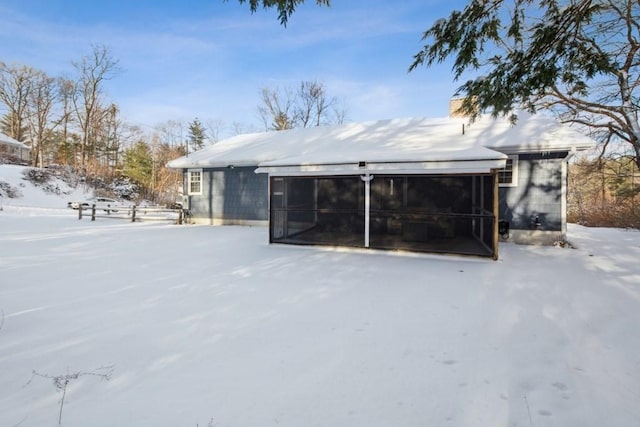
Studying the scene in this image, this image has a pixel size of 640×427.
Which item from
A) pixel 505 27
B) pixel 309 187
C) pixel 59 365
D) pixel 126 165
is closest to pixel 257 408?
pixel 59 365

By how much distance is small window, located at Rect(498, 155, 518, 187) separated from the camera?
30.1ft

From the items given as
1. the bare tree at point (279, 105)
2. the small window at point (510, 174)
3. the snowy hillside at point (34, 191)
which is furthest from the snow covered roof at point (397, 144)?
the snowy hillside at point (34, 191)

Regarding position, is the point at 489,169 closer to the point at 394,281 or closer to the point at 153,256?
the point at 394,281

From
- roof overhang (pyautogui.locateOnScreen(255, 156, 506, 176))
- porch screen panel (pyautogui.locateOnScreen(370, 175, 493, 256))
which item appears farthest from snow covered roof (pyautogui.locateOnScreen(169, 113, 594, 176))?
porch screen panel (pyautogui.locateOnScreen(370, 175, 493, 256))

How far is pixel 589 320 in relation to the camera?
11.9 feet

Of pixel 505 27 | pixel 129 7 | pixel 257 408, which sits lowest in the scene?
pixel 257 408

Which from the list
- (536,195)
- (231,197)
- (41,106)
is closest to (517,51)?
(536,195)

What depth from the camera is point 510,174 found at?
934cm

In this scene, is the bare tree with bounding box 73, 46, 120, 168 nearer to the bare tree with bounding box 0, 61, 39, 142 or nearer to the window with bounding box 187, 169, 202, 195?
the bare tree with bounding box 0, 61, 39, 142

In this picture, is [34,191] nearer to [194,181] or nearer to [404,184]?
[194,181]

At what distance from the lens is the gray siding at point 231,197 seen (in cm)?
1271

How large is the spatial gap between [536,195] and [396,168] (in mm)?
4766

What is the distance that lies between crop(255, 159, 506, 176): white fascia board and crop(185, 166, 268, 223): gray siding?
4182 mm

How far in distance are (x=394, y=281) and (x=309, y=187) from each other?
279 inches
